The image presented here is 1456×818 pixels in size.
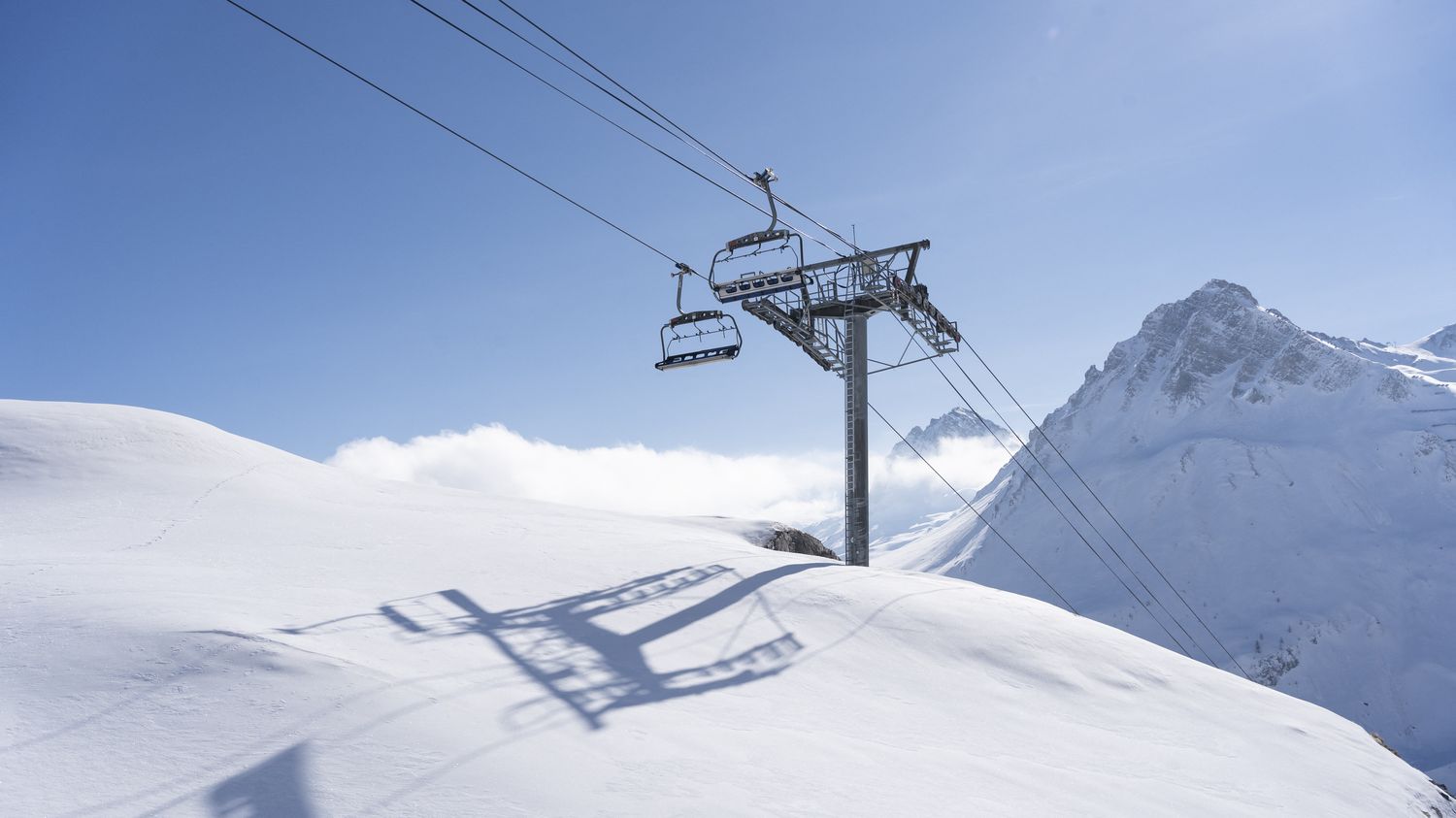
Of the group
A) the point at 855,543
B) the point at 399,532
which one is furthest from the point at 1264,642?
the point at 399,532

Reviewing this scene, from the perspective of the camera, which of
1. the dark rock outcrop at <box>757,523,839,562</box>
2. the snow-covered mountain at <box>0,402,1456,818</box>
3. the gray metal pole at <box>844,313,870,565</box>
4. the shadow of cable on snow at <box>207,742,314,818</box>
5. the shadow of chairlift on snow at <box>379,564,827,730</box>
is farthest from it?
the dark rock outcrop at <box>757,523,839,562</box>

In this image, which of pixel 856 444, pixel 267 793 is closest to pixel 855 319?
pixel 856 444

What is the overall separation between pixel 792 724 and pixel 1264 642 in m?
189

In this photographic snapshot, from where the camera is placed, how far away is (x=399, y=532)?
14.2 meters

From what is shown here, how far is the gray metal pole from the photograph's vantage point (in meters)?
19.7

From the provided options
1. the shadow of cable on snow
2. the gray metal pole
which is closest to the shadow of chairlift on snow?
the shadow of cable on snow

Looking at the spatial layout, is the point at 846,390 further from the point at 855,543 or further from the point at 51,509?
the point at 51,509

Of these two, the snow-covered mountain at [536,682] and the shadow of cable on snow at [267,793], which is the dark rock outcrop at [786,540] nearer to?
the snow-covered mountain at [536,682]

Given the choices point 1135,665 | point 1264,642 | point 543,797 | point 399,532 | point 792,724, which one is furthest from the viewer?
point 1264,642

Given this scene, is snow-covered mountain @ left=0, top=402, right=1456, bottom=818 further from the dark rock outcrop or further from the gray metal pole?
the dark rock outcrop

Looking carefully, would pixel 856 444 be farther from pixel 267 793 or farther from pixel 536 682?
pixel 267 793

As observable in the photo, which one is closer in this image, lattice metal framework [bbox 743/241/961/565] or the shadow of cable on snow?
the shadow of cable on snow

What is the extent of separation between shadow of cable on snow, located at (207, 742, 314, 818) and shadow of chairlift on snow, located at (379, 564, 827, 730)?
8.33 feet

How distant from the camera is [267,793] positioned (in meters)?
5.57
